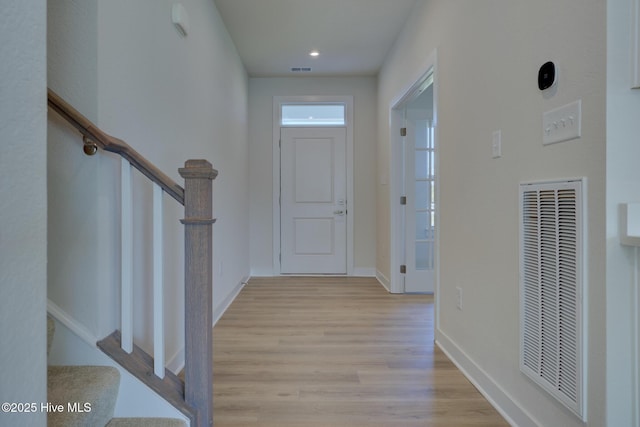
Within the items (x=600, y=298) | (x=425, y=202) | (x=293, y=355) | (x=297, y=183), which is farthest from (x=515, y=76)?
(x=297, y=183)

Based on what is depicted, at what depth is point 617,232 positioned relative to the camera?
3.43 ft

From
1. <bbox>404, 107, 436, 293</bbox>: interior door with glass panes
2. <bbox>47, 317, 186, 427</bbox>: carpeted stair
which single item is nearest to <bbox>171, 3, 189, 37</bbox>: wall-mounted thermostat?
<bbox>47, 317, 186, 427</bbox>: carpeted stair

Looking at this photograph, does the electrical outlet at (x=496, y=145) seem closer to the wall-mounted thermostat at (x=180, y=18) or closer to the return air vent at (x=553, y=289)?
the return air vent at (x=553, y=289)

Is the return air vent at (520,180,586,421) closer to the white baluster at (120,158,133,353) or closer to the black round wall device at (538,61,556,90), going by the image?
the black round wall device at (538,61,556,90)

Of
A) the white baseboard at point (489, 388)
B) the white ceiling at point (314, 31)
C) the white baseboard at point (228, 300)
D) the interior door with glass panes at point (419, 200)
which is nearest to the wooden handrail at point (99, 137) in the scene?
the white baseboard at point (489, 388)

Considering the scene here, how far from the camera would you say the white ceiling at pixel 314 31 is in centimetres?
297

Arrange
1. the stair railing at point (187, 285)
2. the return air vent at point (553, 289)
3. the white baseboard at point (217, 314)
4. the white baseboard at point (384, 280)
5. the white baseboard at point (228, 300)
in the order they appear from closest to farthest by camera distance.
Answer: the return air vent at point (553, 289), the stair railing at point (187, 285), the white baseboard at point (217, 314), the white baseboard at point (228, 300), the white baseboard at point (384, 280)

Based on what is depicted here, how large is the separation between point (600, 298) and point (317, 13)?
9.72 feet

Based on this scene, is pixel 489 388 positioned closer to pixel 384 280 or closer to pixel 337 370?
pixel 337 370

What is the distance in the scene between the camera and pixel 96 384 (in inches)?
45.6

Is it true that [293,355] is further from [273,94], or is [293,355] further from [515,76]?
[273,94]
